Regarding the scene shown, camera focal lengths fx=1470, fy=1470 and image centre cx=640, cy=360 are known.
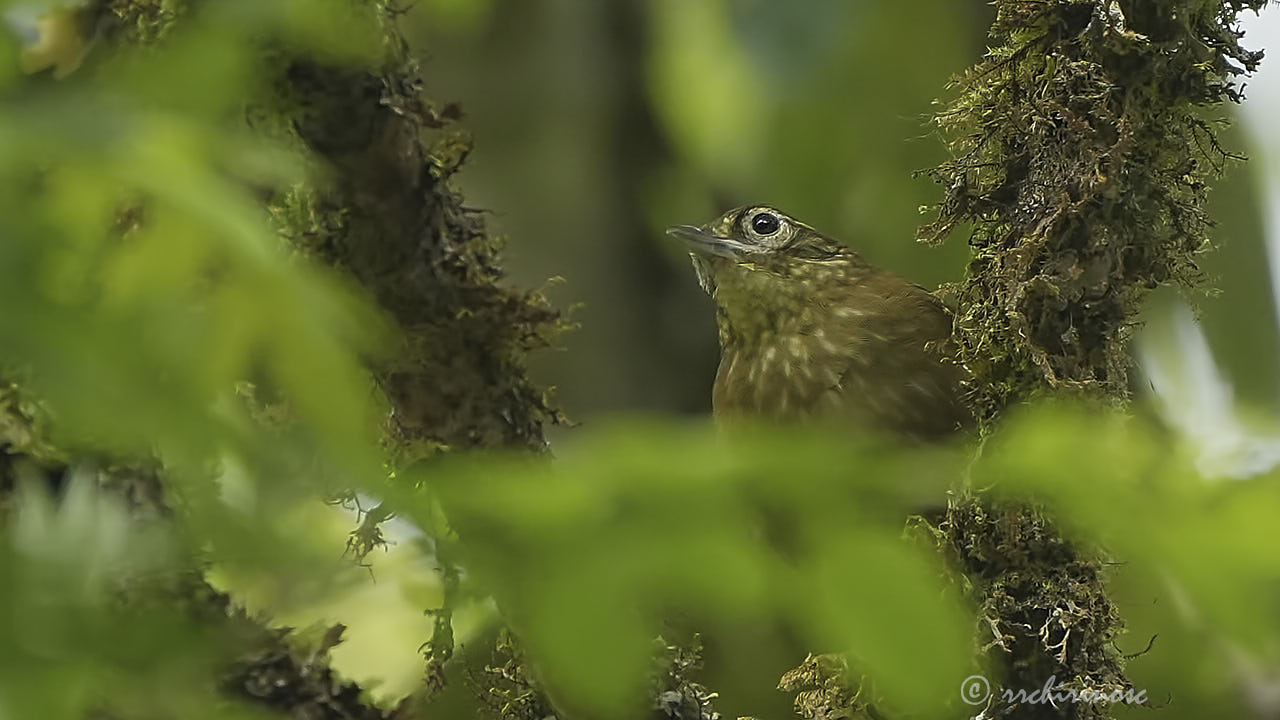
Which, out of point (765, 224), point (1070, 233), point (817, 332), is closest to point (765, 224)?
point (765, 224)

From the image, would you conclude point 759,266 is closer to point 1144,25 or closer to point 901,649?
point 1144,25

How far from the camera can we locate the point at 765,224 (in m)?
3.66

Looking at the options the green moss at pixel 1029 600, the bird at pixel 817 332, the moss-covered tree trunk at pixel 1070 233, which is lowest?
the green moss at pixel 1029 600

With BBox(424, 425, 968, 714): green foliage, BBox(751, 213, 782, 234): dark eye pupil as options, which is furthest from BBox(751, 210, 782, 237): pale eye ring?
BBox(424, 425, 968, 714): green foliage

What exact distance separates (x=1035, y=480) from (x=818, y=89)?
2.53 metres

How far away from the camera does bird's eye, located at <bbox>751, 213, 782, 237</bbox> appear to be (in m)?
3.65

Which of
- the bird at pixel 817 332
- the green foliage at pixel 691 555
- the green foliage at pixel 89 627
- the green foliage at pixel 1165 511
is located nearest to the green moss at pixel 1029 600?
the bird at pixel 817 332

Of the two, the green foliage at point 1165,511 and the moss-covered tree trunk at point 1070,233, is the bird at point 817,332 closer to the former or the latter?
the moss-covered tree trunk at point 1070,233

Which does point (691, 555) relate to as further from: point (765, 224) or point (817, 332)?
point (765, 224)

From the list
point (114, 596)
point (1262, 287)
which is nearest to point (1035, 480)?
point (114, 596)

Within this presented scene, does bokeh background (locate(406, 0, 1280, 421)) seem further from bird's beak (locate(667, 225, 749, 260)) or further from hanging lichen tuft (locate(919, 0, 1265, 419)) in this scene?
hanging lichen tuft (locate(919, 0, 1265, 419))

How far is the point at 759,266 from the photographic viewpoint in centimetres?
357

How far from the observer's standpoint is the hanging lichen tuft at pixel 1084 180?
225 cm

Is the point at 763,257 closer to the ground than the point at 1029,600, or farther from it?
farther from it
